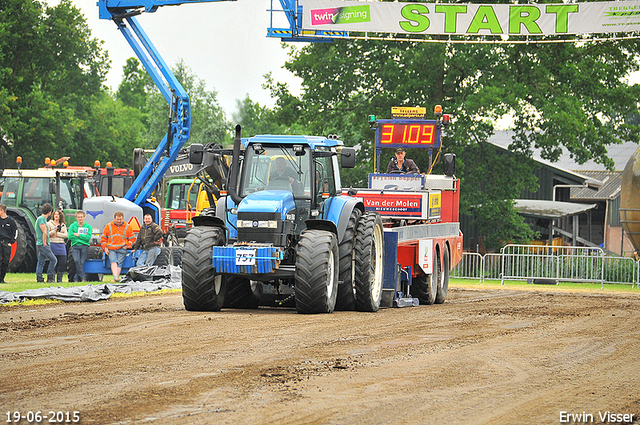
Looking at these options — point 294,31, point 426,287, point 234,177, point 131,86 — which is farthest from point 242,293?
point 131,86

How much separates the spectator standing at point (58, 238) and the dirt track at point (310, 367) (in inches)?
263

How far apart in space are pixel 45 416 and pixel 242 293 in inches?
322

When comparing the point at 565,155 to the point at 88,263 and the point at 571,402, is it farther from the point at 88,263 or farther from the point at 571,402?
the point at 571,402

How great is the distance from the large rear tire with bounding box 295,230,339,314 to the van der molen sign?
41.8 ft

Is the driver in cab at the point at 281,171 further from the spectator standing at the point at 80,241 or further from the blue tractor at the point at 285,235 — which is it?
the spectator standing at the point at 80,241

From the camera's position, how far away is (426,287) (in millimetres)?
17016

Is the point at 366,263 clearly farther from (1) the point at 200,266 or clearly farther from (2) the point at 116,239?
(2) the point at 116,239

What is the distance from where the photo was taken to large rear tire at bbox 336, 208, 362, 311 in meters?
13.2

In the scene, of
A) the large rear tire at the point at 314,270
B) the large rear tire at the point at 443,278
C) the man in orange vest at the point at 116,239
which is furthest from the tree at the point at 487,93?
the large rear tire at the point at 314,270

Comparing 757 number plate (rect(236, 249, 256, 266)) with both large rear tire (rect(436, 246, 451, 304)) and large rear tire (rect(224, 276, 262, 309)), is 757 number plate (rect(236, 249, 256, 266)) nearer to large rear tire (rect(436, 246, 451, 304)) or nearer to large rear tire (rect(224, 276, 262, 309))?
large rear tire (rect(224, 276, 262, 309))

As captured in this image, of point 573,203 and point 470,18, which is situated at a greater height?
point 470,18

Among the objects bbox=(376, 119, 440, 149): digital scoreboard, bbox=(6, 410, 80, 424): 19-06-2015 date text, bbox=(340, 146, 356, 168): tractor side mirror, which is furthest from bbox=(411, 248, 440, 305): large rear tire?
bbox=(6, 410, 80, 424): 19-06-2015 date text

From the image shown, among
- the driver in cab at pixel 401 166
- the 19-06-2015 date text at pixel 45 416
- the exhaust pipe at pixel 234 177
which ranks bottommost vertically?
the 19-06-2015 date text at pixel 45 416

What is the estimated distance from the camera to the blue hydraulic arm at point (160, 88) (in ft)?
70.7
